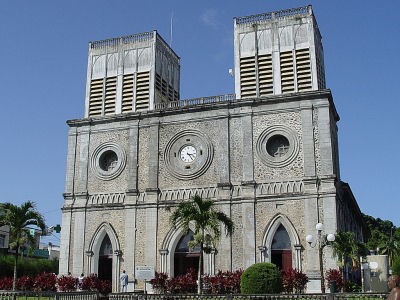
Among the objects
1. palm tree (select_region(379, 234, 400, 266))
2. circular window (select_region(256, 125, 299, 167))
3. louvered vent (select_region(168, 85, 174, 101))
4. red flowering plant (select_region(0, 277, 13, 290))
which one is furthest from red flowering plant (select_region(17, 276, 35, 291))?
palm tree (select_region(379, 234, 400, 266))

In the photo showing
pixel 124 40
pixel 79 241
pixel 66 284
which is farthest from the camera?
pixel 124 40

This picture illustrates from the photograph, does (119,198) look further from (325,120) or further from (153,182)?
(325,120)

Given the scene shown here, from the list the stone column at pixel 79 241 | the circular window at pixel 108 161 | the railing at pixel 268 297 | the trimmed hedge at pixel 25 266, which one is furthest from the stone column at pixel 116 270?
the trimmed hedge at pixel 25 266

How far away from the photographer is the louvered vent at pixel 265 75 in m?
31.5

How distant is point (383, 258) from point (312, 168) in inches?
237

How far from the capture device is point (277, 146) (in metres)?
30.7

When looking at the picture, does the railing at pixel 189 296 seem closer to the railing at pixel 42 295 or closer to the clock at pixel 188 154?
the railing at pixel 42 295

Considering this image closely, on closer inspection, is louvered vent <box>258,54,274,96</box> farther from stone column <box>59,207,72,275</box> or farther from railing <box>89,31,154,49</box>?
stone column <box>59,207,72,275</box>

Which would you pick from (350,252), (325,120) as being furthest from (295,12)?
(350,252)

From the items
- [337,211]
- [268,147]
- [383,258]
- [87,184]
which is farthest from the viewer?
[87,184]

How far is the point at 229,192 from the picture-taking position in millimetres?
30156

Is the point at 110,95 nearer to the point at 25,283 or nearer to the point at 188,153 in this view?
the point at 188,153

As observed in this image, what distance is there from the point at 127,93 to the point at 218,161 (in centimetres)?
803

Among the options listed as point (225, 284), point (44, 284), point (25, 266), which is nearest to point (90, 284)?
point (44, 284)
